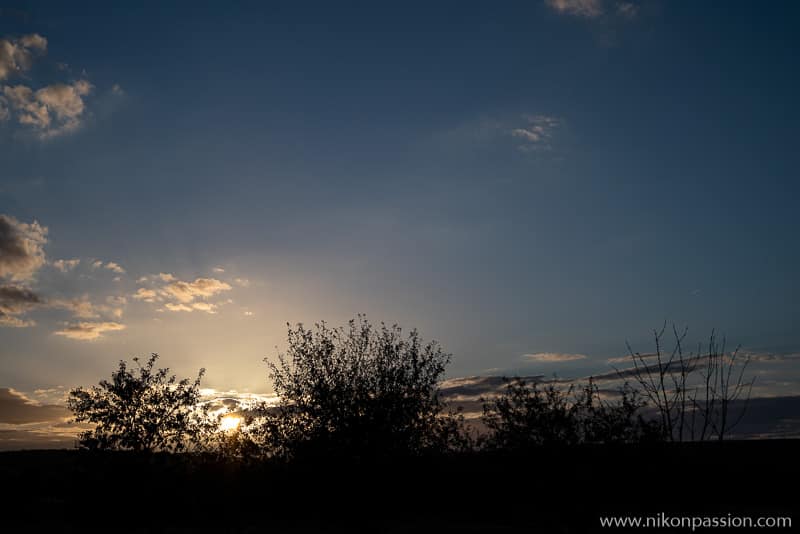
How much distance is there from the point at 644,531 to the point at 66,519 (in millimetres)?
20430

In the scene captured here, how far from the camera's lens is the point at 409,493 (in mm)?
21562

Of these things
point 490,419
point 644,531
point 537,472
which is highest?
point 490,419

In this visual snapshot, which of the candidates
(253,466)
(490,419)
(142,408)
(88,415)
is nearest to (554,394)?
(490,419)

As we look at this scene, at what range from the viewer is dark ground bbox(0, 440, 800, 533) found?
19.5 m

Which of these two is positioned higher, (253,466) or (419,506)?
(253,466)

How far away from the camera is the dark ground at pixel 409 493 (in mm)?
19516

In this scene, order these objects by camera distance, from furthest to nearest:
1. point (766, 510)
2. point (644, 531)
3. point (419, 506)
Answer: point (419, 506)
point (766, 510)
point (644, 531)

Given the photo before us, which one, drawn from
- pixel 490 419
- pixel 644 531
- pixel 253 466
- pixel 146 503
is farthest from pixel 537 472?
pixel 146 503

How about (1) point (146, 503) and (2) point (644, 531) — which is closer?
(2) point (644, 531)

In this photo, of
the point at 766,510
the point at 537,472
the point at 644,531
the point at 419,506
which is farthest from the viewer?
the point at 419,506

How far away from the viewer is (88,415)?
1966cm

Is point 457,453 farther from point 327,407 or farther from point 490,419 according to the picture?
point 327,407

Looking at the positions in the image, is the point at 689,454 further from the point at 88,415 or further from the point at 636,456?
the point at 88,415

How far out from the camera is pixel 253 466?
22.4 meters
